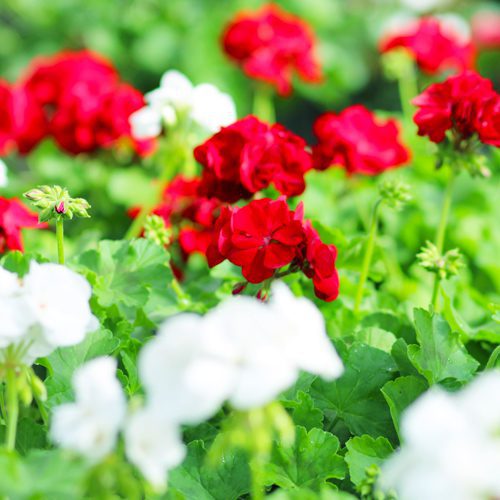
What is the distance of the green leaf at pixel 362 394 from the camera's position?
49.8 inches

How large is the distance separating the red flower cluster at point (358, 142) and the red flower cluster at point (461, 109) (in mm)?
260

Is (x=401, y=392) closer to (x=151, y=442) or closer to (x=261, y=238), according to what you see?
(x=261, y=238)

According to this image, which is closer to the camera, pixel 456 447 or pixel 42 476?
pixel 456 447

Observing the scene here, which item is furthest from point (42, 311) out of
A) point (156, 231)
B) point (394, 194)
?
point (394, 194)


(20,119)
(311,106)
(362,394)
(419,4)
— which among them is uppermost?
(362,394)

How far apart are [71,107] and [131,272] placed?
957mm

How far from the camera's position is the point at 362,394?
127 centimetres

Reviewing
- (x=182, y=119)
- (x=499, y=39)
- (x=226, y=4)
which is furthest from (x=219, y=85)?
(x=182, y=119)

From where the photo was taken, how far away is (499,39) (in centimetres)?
446

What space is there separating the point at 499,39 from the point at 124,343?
3.72 meters

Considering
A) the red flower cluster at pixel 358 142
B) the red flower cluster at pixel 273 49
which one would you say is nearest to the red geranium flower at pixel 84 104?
the red flower cluster at pixel 273 49

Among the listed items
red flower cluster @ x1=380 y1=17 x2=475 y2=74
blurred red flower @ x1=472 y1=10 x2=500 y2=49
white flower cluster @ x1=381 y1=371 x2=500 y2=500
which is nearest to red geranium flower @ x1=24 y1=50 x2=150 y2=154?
red flower cluster @ x1=380 y1=17 x2=475 y2=74

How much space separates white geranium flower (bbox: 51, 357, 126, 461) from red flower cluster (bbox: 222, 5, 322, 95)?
73.7 inches

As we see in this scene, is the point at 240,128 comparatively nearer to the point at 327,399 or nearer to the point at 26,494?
the point at 327,399
